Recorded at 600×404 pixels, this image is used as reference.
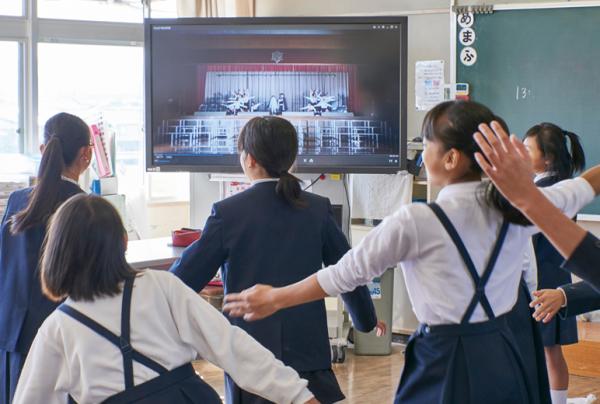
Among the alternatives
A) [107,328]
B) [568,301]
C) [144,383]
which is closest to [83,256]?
[107,328]

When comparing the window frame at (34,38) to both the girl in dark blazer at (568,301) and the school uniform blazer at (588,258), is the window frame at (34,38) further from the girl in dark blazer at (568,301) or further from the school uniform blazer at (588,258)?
the school uniform blazer at (588,258)

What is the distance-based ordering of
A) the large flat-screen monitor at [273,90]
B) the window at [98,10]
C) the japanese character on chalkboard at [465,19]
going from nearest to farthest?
the large flat-screen monitor at [273,90] → the japanese character on chalkboard at [465,19] → the window at [98,10]

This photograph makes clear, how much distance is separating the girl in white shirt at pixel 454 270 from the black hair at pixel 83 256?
0.29 m

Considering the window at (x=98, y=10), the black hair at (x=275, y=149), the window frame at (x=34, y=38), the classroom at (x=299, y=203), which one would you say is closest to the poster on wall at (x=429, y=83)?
the classroom at (x=299, y=203)

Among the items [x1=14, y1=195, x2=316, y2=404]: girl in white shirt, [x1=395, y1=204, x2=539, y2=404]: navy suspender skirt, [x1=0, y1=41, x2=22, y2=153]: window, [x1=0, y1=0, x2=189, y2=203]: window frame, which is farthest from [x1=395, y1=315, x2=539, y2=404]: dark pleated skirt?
[x1=0, y1=41, x2=22, y2=153]: window

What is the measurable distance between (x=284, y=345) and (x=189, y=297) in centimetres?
60

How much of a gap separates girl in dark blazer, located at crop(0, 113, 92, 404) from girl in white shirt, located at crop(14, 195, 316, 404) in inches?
35.8

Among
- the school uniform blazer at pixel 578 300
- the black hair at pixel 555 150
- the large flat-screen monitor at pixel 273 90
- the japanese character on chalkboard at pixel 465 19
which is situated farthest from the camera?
the japanese character on chalkboard at pixel 465 19

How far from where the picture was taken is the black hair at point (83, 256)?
1.88 metres

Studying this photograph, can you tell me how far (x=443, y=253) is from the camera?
6.04 feet

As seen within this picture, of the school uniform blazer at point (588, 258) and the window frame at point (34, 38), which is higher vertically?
the window frame at point (34, 38)

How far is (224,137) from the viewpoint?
469 cm

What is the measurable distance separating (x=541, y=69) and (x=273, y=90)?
5.71ft

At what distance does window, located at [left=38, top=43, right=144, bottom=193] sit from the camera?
645cm
